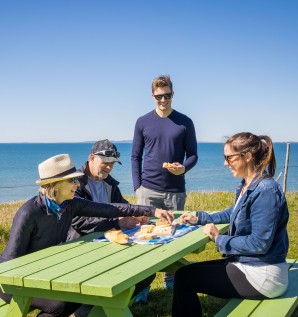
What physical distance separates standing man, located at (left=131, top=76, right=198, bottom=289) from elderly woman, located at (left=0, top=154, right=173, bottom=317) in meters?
1.56

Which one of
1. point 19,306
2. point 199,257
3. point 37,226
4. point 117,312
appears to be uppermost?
point 37,226

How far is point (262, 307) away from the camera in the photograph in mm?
3346

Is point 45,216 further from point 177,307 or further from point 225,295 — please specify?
point 225,295

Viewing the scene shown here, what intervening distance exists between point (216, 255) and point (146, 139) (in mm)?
2204

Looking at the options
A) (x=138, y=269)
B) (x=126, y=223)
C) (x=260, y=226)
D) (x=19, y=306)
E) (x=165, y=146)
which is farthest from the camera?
(x=165, y=146)

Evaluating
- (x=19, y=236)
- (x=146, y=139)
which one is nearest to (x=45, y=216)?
(x=19, y=236)

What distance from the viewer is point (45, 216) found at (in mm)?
3568

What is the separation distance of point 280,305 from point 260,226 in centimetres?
61

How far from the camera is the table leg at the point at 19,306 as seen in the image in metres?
3.05

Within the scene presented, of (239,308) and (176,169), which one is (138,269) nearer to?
(239,308)

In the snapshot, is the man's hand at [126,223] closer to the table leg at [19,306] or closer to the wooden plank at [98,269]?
the wooden plank at [98,269]

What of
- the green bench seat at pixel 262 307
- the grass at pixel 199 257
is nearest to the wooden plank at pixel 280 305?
the green bench seat at pixel 262 307

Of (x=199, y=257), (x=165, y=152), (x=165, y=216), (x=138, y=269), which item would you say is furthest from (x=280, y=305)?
(x=199, y=257)

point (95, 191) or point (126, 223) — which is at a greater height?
point (95, 191)
